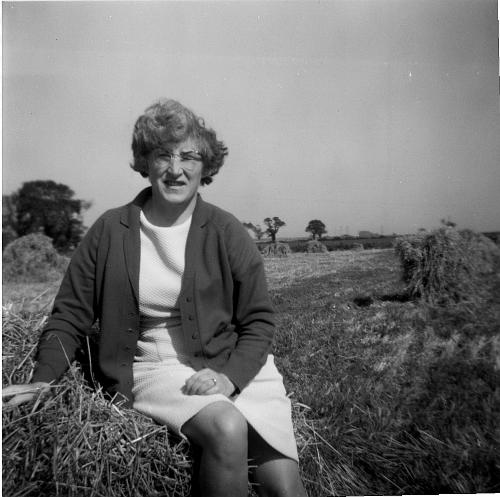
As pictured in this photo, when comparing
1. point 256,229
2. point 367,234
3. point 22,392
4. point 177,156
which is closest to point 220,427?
point 22,392

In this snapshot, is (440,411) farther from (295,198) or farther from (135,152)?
(135,152)

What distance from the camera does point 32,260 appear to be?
2.67m

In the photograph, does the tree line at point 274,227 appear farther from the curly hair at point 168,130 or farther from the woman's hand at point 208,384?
the woman's hand at point 208,384

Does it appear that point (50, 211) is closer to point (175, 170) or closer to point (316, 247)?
point (175, 170)

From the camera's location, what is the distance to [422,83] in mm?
2646

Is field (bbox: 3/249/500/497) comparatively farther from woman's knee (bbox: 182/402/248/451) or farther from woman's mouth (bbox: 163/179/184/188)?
woman's mouth (bbox: 163/179/184/188)

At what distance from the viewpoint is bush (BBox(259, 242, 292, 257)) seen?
8.83 ft

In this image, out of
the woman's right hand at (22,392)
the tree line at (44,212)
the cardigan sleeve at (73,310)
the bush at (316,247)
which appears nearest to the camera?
the woman's right hand at (22,392)

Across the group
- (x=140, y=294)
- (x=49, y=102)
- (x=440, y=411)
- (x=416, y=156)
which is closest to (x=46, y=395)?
(x=140, y=294)

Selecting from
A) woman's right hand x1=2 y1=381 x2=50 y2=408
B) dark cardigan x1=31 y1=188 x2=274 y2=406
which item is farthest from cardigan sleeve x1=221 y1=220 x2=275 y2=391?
woman's right hand x1=2 y1=381 x2=50 y2=408

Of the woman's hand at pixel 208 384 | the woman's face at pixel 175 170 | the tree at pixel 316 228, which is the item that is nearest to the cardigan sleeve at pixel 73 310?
the woman's face at pixel 175 170

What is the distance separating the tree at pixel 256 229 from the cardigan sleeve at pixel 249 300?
1.74 ft

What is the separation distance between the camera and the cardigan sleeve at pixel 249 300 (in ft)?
6.57

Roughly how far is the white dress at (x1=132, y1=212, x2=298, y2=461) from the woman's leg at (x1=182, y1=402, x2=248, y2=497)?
140 millimetres
